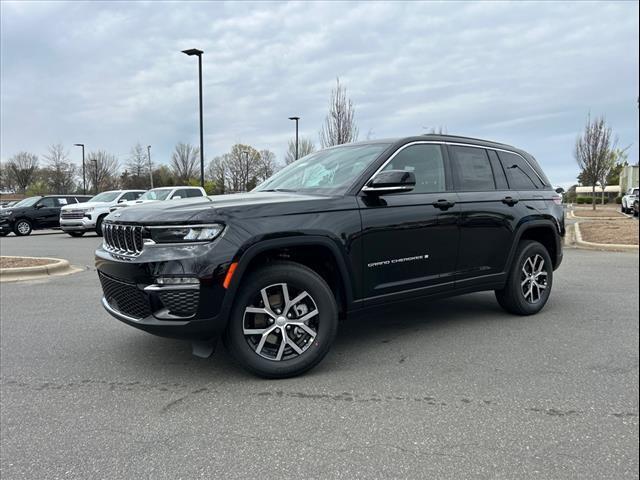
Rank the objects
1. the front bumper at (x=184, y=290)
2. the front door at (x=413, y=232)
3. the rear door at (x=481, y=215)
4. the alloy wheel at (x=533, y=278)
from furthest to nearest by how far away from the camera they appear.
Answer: the alloy wheel at (x=533, y=278)
the rear door at (x=481, y=215)
the front door at (x=413, y=232)
the front bumper at (x=184, y=290)

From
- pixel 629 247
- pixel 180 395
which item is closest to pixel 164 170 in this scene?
pixel 629 247

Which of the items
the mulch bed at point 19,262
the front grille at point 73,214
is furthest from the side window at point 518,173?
the front grille at point 73,214

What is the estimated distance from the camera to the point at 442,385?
3479 mm

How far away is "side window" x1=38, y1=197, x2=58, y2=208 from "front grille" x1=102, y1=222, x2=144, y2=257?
20.8 m

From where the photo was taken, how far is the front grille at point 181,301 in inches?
129

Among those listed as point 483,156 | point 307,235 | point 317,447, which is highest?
point 483,156

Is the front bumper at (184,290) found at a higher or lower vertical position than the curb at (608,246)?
higher

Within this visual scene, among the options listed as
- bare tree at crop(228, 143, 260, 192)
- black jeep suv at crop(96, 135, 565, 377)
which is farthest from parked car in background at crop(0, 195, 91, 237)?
bare tree at crop(228, 143, 260, 192)

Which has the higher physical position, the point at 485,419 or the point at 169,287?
the point at 169,287

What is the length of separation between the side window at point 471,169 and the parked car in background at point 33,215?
2018 centimetres

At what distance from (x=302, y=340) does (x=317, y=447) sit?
1.06 m

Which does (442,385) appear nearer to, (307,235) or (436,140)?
(307,235)

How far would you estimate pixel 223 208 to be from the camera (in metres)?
3.43

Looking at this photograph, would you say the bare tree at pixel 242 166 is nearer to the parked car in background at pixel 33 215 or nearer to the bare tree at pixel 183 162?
the bare tree at pixel 183 162
